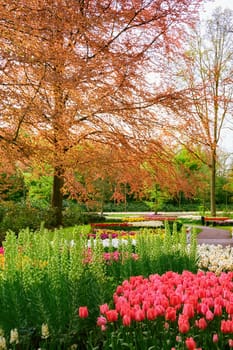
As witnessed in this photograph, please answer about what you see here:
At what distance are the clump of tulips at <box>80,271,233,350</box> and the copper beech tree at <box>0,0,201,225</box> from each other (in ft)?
14.1

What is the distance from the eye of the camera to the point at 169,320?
305 centimetres

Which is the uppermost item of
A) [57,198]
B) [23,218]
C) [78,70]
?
[78,70]

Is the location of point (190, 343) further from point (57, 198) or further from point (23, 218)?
point (57, 198)

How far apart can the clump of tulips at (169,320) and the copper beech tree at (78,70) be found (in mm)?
4298

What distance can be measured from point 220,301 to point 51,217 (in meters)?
12.3

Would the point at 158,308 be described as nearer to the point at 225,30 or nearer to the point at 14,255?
the point at 14,255

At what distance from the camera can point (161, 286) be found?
345cm

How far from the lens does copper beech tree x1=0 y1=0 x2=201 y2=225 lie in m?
7.12

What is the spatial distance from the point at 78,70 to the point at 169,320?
569 cm

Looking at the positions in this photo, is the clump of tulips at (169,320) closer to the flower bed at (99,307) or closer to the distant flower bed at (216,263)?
the flower bed at (99,307)

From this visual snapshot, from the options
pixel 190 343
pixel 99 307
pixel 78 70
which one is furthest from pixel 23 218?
pixel 190 343

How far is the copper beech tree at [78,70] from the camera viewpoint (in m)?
→ 7.12

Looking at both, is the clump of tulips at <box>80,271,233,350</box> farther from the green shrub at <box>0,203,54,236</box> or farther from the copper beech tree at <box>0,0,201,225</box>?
the green shrub at <box>0,203,54,236</box>

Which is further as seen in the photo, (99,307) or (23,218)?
(23,218)
